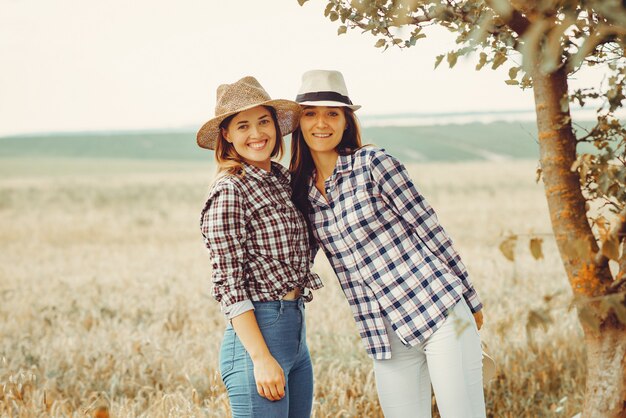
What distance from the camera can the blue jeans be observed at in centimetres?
287

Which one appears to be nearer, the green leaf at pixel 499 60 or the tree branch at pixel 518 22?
the tree branch at pixel 518 22

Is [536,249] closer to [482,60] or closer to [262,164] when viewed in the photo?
[482,60]

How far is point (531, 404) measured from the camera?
4.93 metres

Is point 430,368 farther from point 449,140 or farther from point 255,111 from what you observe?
point 449,140

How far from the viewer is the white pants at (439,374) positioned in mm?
2984

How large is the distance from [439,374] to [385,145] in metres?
60.2

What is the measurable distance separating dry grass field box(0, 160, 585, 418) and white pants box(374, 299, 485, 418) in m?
0.37

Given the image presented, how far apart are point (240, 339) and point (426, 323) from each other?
2.54 feet

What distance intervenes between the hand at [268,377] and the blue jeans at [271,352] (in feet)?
0.15

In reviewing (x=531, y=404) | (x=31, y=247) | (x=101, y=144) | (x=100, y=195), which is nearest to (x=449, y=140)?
(x=101, y=144)

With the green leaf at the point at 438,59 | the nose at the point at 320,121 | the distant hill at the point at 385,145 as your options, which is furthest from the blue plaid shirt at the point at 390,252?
the distant hill at the point at 385,145

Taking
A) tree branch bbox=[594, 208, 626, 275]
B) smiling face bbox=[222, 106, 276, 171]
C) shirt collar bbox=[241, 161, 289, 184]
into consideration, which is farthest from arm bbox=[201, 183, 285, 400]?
tree branch bbox=[594, 208, 626, 275]

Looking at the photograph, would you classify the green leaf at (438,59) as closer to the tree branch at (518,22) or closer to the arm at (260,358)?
the tree branch at (518,22)

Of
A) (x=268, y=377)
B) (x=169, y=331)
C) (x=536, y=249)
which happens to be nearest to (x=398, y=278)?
(x=268, y=377)
